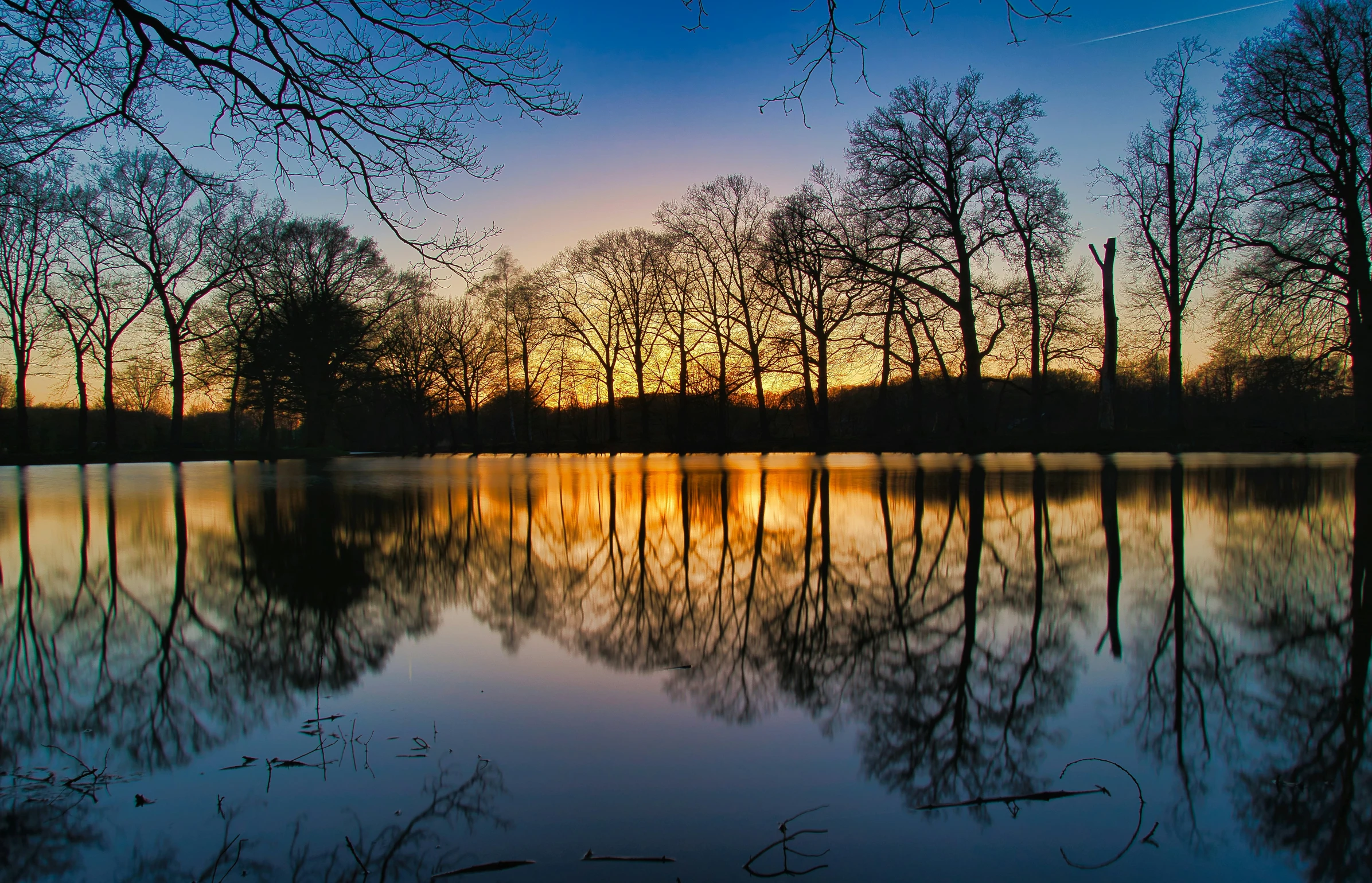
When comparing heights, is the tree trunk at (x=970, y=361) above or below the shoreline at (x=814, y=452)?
above

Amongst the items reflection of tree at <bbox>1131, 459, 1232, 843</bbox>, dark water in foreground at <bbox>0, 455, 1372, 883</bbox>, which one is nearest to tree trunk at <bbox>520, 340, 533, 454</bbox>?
dark water in foreground at <bbox>0, 455, 1372, 883</bbox>

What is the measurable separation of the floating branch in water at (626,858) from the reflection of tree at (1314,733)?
172 cm

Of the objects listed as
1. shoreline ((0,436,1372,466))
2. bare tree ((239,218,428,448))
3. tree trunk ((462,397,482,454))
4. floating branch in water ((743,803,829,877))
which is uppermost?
bare tree ((239,218,428,448))

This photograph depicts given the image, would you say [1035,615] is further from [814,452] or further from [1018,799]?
[814,452]

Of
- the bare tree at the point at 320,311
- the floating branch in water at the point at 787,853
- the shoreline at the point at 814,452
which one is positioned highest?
the bare tree at the point at 320,311

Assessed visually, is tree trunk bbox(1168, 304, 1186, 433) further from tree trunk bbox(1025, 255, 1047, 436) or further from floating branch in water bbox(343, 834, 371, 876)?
floating branch in water bbox(343, 834, 371, 876)

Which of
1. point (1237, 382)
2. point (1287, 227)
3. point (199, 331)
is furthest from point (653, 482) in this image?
point (1237, 382)

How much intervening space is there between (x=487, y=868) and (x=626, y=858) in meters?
0.38

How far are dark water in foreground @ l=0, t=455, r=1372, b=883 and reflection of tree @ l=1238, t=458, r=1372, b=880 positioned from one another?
0.01 m

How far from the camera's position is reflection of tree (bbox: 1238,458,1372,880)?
7.33ft

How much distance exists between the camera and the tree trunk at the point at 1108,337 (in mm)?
27750

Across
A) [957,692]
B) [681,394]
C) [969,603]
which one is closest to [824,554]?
[969,603]

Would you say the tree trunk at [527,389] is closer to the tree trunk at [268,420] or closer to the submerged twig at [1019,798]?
the tree trunk at [268,420]

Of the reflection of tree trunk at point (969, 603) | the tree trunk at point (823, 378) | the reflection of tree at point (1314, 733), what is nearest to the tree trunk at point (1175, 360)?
the tree trunk at point (823, 378)
